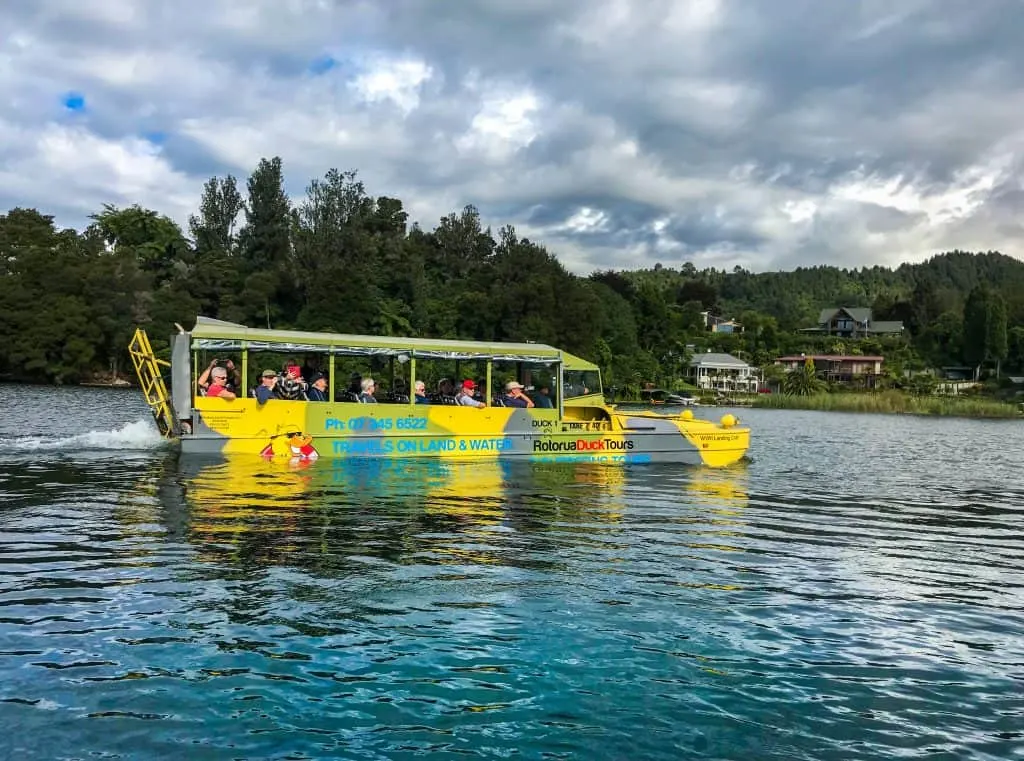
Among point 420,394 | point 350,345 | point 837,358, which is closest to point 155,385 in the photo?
point 350,345

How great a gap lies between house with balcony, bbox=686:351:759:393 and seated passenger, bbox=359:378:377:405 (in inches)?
3467

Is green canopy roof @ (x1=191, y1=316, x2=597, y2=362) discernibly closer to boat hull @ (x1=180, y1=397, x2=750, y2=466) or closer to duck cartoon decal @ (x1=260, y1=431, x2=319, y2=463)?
boat hull @ (x1=180, y1=397, x2=750, y2=466)

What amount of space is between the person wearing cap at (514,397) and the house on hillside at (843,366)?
313ft

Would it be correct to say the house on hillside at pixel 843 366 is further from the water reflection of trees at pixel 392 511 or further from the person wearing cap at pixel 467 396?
the water reflection of trees at pixel 392 511

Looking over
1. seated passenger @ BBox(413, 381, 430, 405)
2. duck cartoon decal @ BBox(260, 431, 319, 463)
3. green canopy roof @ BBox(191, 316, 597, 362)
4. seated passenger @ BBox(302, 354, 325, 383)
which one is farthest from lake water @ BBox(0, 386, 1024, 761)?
seated passenger @ BBox(413, 381, 430, 405)

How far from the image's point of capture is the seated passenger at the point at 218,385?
1775cm

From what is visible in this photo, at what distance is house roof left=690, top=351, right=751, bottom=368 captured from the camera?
105688 millimetres

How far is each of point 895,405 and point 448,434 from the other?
2818 inches

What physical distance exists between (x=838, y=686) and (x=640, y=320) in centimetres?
10273

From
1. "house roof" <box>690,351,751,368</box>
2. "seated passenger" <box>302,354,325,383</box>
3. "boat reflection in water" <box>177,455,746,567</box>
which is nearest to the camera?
"boat reflection in water" <box>177,455,746,567</box>

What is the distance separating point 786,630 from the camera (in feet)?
26.0

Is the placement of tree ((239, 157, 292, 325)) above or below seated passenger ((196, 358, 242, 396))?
above

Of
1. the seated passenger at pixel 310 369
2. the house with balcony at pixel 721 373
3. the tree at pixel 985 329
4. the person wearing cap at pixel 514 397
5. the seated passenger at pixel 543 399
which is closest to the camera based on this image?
the seated passenger at pixel 310 369

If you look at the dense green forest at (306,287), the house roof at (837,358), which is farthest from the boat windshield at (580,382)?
the house roof at (837,358)
